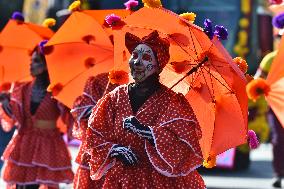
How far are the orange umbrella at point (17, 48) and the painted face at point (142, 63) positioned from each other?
2.95 meters

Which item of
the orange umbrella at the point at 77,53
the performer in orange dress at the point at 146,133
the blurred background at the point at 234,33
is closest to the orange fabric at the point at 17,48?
the orange umbrella at the point at 77,53

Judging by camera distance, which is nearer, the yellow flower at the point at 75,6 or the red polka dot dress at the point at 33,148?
the yellow flower at the point at 75,6

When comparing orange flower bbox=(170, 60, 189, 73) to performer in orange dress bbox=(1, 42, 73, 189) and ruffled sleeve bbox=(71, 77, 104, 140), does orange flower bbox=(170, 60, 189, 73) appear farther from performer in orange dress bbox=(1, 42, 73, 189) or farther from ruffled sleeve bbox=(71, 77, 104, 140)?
performer in orange dress bbox=(1, 42, 73, 189)

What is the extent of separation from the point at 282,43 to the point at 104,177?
1.68m

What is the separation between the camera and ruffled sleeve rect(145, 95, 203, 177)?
5297mm

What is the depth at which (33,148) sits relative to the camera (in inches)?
317

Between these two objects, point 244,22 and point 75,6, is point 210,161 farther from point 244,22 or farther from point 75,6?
point 244,22

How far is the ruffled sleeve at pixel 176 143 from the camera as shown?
5.30 meters

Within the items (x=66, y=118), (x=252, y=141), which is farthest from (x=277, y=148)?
(x=252, y=141)

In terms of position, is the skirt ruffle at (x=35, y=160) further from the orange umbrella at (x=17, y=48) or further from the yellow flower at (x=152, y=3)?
the yellow flower at (x=152, y=3)

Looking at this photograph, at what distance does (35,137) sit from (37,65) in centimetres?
71

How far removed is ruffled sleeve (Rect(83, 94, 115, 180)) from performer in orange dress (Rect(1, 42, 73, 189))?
251 centimetres

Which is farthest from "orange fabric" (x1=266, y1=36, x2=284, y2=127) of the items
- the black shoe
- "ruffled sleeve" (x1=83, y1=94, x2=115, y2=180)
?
the black shoe

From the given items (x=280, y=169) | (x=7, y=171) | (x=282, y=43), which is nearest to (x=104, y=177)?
(x=282, y=43)
